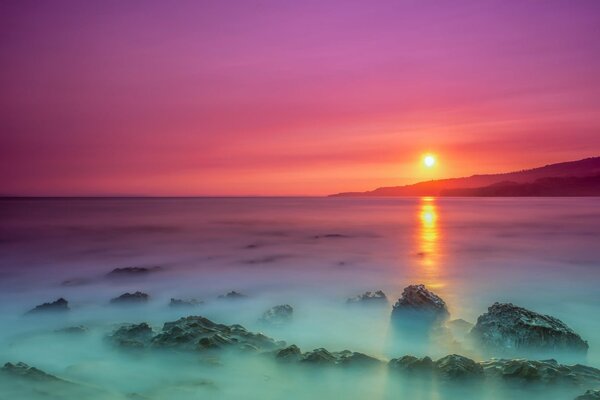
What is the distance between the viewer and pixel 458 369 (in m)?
5.48

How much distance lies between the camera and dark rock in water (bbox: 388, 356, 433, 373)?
5652mm

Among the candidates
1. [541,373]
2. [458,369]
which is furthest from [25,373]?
[541,373]

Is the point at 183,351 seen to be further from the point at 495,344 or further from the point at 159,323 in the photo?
the point at 495,344

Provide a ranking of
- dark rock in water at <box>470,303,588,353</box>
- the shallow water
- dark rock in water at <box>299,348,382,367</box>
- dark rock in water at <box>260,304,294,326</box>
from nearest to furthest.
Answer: the shallow water
dark rock in water at <box>299,348,382,367</box>
dark rock in water at <box>470,303,588,353</box>
dark rock in water at <box>260,304,294,326</box>

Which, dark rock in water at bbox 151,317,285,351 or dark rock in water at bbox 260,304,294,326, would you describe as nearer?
dark rock in water at bbox 151,317,285,351

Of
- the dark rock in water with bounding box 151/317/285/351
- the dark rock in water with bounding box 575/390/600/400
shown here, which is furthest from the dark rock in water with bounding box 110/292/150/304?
the dark rock in water with bounding box 575/390/600/400

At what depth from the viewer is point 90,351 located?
693 cm

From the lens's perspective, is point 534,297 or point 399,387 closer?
point 399,387

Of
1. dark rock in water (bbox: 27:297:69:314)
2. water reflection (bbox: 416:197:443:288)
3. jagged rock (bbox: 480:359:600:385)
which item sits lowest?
water reflection (bbox: 416:197:443:288)

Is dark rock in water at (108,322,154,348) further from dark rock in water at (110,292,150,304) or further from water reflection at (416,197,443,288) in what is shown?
water reflection at (416,197,443,288)

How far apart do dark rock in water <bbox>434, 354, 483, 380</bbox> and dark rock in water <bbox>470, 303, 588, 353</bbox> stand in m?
1.40

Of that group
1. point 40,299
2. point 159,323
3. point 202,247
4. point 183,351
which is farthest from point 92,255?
point 183,351

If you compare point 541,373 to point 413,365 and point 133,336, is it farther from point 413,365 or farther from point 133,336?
point 133,336

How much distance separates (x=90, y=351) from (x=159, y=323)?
85.2 inches
